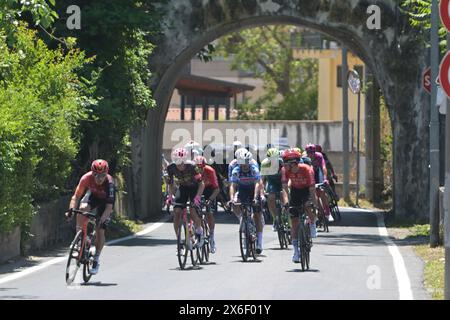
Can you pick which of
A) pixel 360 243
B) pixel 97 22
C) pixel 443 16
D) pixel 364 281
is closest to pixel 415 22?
pixel 360 243

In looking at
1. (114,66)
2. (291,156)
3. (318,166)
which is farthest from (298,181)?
(114,66)

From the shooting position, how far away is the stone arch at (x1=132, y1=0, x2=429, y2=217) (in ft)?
99.8

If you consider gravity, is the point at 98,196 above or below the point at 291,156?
below

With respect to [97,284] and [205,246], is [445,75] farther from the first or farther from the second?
[205,246]

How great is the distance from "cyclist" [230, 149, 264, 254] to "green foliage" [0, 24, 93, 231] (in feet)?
10.4

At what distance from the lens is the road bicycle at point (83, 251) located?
51.6 ft

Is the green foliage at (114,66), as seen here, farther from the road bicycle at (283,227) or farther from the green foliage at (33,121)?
the road bicycle at (283,227)

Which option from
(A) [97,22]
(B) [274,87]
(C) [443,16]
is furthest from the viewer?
(B) [274,87]

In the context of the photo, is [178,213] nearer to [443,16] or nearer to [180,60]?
[443,16]

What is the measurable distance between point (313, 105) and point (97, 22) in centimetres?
4755

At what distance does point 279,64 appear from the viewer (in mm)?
74125

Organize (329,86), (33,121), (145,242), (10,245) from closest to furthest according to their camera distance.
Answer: (10,245) → (33,121) → (145,242) → (329,86)

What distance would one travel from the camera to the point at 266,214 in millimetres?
30312

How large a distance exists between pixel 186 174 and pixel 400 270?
3318 mm
